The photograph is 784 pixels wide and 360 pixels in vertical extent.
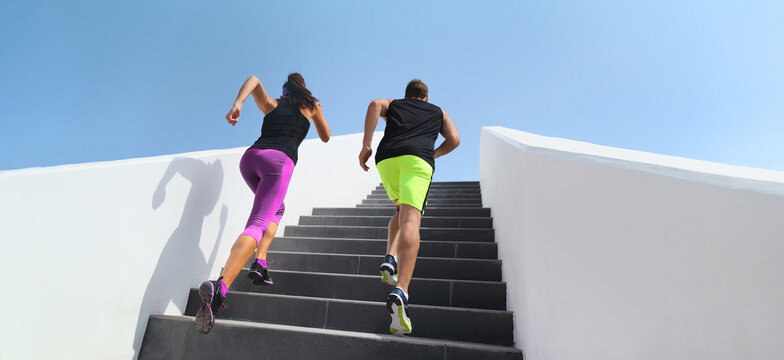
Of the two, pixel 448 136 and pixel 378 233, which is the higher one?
pixel 448 136

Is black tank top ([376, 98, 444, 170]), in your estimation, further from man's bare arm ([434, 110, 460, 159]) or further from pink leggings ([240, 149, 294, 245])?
pink leggings ([240, 149, 294, 245])

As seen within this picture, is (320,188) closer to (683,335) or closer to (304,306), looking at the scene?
(304,306)

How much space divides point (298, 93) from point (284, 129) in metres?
0.33

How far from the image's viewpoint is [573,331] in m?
1.25

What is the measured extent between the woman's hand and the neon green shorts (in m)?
0.97

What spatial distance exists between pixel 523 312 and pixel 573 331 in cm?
67

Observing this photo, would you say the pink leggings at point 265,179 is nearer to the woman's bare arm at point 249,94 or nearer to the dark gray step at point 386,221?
the woman's bare arm at point 249,94

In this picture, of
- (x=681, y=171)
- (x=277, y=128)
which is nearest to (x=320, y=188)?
(x=277, y=128)

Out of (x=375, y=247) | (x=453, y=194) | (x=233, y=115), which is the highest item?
(x=453, y=194)

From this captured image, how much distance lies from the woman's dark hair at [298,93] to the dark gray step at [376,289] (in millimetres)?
1251

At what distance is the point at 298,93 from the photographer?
9.30ft

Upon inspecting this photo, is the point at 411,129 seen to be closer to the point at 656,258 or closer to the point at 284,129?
the point at 284,129

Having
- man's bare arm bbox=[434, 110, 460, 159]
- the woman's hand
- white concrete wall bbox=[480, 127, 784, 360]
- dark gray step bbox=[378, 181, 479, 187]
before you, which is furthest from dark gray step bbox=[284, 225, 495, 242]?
dark gray step bbox=[378, 181, 479, 187]

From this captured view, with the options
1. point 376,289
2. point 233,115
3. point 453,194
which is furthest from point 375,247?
point 453,194
